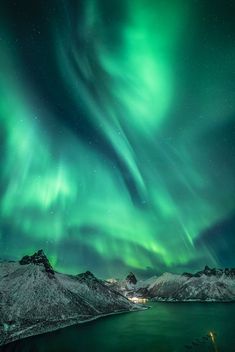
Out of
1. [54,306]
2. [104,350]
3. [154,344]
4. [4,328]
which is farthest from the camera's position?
[54,306]

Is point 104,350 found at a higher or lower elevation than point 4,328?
lower

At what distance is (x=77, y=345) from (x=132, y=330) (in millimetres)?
51936

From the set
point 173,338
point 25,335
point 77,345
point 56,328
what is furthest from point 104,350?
point 56,328

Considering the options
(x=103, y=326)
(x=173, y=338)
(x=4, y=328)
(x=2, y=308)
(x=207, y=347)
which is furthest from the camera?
(x=103, y=326)

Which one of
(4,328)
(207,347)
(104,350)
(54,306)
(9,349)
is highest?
(54,306)

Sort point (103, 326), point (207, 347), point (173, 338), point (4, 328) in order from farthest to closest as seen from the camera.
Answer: point (103, 326)
point (4, 328)
point (173, 338)
point (207, 347)

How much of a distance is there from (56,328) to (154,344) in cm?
7475

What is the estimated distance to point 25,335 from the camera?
14962 centimetres

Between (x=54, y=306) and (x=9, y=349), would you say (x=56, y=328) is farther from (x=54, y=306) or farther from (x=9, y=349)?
(x=9, y=349)

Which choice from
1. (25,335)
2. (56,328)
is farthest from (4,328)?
(56,328)

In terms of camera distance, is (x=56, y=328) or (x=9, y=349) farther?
(x=56, y=328)

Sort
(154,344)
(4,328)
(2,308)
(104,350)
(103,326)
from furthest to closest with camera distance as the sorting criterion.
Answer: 1. (103,326)
2. (2,308)
3. (4,328)
4. (154,344)
5. (104,350)

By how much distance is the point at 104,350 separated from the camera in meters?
119

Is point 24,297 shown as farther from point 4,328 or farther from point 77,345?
point 77,345
